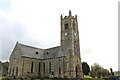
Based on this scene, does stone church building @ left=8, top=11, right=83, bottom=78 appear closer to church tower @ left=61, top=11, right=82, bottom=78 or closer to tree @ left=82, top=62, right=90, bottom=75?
church tower @ left=61, top=11, right=82, bottom=78

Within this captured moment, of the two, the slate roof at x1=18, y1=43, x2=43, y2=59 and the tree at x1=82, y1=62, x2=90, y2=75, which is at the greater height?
the slate roof at x1=18, y1=43, x2=43, y2=59

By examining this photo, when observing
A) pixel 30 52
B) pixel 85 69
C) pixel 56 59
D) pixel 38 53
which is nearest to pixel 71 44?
pixel 56 59

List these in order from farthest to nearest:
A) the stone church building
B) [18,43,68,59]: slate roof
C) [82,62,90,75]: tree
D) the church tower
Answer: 1. [82,62,90,75]: tree
2. [18,43,68,59]: slate roof
3. the stone church building
4. the church tower

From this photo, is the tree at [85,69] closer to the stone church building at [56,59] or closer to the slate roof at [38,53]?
the stone church building at [56,59]

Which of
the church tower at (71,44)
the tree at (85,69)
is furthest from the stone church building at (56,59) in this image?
the tree at (85,69)

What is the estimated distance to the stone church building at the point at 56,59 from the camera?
40094mm

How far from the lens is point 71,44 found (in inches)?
1652

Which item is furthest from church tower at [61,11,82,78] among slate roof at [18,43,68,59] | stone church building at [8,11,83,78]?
slate roof at [18,43,68,59]

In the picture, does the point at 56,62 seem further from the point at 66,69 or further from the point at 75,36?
the point at 75,36

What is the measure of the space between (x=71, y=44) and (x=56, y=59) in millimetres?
7055

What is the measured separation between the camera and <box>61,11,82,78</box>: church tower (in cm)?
3931

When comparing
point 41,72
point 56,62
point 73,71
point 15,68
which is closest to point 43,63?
point 41,72

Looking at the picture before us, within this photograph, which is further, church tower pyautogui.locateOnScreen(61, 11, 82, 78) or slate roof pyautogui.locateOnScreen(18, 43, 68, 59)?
slate roof pyautogui.locateOnScreen(18, 43, 68, 59)

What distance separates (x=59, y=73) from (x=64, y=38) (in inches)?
482
